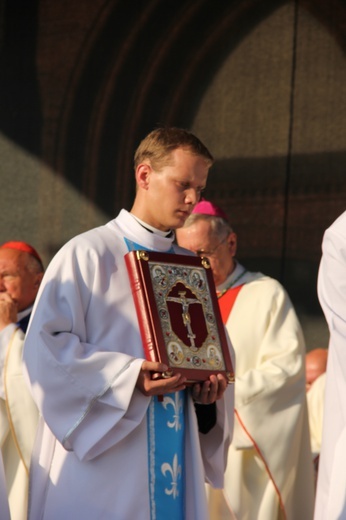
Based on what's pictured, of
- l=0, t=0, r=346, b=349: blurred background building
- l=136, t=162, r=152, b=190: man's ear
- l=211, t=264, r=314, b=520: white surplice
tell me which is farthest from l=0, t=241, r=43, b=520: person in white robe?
l=0, t=0, r=346, b=349: blurred background building

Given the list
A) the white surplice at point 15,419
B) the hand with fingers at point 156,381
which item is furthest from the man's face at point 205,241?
the hand with fingers at point 156,381

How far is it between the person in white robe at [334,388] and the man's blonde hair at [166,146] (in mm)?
592

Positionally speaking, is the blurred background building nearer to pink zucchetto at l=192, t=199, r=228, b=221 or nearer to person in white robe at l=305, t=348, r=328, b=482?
person in white robe at l=305, t=348, r=328, b=482

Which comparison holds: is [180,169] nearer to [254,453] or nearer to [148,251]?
[148,251]

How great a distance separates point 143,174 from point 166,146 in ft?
0.44

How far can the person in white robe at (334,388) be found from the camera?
4.84 meters

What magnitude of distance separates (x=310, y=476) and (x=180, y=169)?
294 cm

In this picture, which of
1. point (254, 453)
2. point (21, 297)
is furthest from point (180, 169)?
point (254, 453)

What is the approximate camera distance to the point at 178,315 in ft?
15.7

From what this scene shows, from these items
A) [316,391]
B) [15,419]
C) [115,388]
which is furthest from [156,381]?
[316,391]

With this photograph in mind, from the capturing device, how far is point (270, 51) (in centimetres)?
896

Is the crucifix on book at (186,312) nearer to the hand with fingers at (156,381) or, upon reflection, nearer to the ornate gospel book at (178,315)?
the ornate gospel book at (178,315)

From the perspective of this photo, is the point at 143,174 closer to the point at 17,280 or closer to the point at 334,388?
the point at 334,388

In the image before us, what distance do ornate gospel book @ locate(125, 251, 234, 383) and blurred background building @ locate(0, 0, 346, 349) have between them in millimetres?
3828
